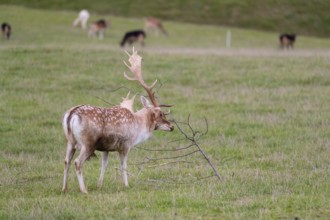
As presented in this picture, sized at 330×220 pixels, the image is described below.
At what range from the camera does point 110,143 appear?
882 cm

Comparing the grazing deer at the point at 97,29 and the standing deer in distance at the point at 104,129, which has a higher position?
the grazing deer at the point at 97,29

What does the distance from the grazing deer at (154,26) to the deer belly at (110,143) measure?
113 feet

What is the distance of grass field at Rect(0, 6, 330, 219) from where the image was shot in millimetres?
7617

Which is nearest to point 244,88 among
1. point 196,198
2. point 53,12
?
point 196,198

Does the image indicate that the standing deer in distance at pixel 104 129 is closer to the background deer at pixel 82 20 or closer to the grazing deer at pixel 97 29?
the grazing deer at pixel 97 29

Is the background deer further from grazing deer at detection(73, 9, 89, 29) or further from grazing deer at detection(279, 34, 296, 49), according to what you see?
grazing deer at detection(279, 34, 296, 49)

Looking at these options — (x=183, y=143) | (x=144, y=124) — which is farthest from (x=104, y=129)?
(x=183, y=143)

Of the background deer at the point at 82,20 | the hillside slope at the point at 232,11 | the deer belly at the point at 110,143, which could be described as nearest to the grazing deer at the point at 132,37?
the background deer at the point at 82,20

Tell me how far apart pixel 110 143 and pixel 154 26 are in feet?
116

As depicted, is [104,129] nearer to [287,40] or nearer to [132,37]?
[132,37]

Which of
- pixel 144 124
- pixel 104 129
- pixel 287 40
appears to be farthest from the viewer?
pixel 287 40

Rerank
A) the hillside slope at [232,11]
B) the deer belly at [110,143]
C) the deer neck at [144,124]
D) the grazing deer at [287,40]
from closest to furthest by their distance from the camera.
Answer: the deer belly at [110,143] < the deer neck at [144,124] < the grazing deer at [287,40] < the hillside slope at [232,11]

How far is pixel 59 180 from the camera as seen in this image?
9508mm

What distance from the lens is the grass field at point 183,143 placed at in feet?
25.0
